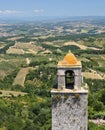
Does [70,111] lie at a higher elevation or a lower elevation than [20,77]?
higher

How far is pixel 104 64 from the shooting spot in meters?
129

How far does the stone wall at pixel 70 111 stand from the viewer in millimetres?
20219

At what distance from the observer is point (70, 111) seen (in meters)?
20.3

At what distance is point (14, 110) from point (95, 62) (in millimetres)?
71678

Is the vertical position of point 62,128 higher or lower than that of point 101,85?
higher

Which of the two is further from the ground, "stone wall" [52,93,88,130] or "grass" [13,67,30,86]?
"stone wall" [52,93,88,130]

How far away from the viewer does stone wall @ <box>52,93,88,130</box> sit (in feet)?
66.3

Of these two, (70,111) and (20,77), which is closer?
(70,111)

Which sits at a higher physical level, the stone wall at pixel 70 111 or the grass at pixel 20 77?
the stone wall at pixel 70 111

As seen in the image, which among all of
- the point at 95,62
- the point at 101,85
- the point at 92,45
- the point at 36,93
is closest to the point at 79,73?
the point at 36,93

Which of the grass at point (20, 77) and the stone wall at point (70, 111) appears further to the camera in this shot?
the grass at point (20, 77)

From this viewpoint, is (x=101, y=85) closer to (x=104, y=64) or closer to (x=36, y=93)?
(x=36, y=93)

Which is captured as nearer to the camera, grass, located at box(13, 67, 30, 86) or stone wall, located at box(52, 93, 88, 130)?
stone wall, located at box(52, 93, 88, 130)

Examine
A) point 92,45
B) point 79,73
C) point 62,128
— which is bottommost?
point 92,45
